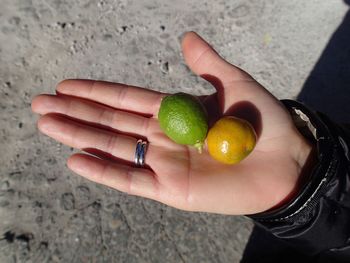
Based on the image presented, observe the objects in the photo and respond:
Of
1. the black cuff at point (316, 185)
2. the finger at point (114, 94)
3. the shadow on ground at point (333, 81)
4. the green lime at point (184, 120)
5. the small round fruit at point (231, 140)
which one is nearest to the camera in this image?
the black cuff at point (316, 185)

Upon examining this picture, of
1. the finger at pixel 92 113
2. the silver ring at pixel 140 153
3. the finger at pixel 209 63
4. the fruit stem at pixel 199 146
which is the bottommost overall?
the silver ring at pixel 140 153

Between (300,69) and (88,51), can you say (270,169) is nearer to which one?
(300,69)

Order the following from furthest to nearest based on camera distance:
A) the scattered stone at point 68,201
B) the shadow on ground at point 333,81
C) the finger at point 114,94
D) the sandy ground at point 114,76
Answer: the shadow on ground at point 333,81
the scattered stone at point 68,201
the sandy ground at point 114,76
the finger at point 114,94

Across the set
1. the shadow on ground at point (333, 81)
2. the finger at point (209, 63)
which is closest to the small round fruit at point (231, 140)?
the finger at point (209, 63)

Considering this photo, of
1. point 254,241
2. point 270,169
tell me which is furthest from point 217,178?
point 254,241

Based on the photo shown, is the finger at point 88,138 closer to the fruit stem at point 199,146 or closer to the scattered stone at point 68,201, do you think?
the fruit stem at point 199,146

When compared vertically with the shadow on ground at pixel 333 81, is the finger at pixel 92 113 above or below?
below

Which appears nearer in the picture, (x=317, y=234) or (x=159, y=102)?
(x=317, y=234)

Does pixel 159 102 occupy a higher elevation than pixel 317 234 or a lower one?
higher
